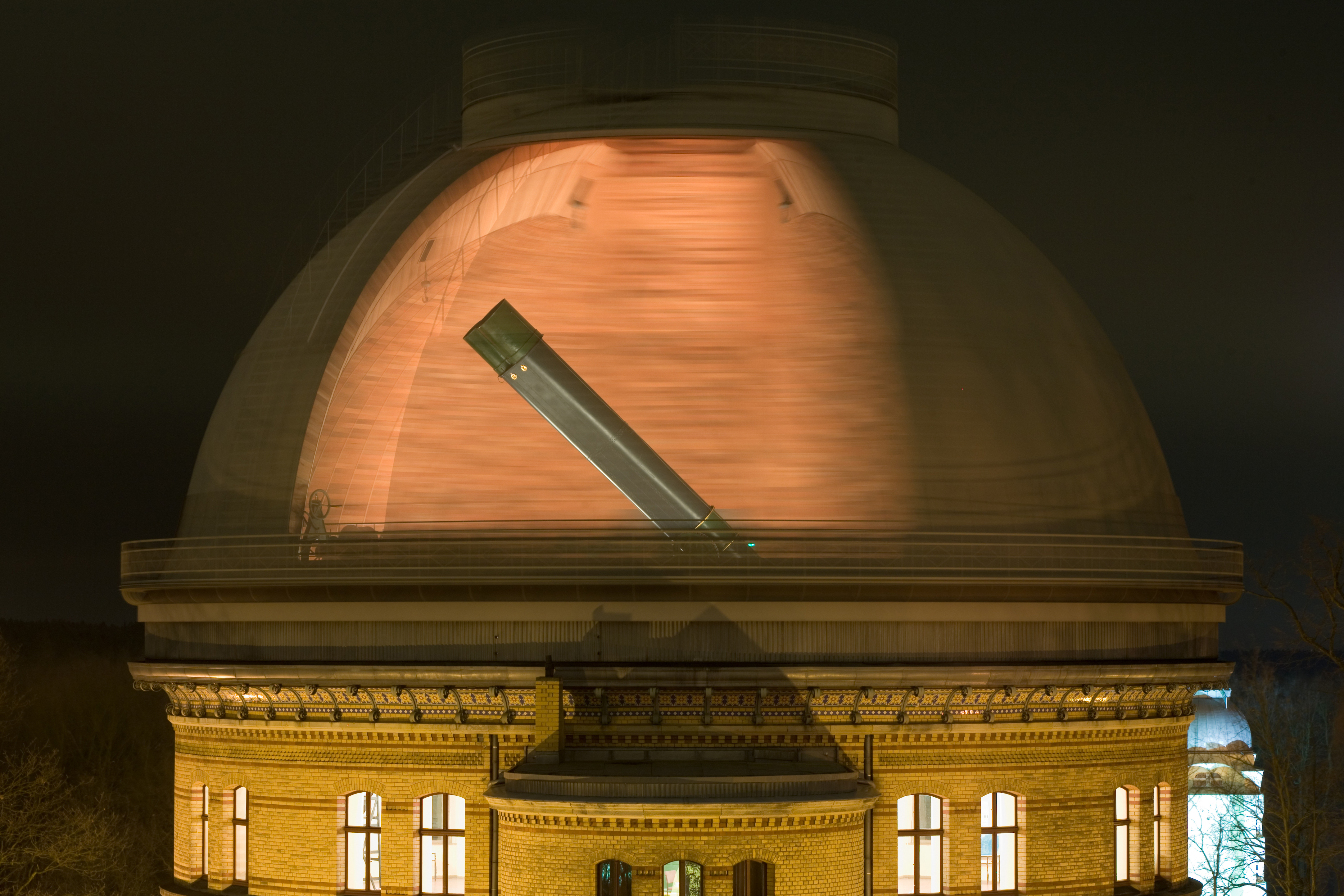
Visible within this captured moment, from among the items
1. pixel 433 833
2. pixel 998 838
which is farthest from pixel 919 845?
pixel 433 833

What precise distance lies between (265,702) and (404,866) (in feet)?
12.0

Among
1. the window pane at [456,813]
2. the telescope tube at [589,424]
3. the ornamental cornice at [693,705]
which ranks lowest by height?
the window pane at [456,813]

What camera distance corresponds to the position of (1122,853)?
106 feet

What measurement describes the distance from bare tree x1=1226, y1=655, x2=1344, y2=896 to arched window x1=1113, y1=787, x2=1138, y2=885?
1517 cm

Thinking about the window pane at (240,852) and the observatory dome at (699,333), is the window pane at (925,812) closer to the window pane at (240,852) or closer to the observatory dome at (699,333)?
the observatory dome at (699,333)

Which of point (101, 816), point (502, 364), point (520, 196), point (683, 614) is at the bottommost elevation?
point (101, 816)

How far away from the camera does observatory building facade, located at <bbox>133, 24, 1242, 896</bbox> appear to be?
29.3 m

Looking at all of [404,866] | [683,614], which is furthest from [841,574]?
[404,866]

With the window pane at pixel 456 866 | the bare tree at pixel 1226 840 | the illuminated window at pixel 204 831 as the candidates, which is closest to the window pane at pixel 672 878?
the window pane at pixel 456 866

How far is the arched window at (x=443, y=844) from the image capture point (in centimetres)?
2992

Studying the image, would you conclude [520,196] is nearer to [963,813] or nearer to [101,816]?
[963,813]

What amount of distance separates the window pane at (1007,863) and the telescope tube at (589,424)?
6.29 metres

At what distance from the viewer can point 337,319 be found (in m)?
33.4

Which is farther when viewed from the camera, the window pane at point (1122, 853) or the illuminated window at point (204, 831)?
the illuminated window at point (204, 831)
